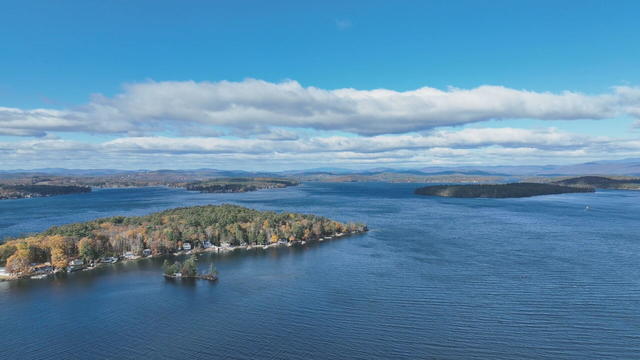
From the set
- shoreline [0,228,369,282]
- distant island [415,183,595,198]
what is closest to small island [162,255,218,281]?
shoreline [0,228,369,282]

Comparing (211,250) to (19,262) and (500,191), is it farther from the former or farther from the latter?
(500,191)

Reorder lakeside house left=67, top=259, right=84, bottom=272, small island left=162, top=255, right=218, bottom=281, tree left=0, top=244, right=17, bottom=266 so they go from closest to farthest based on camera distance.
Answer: small island left=162, top=255, right=218, bottom=281, tree left=0, top=244, right=17, bottom=266, lakeside house left=67, top=259, right=84, bottom=272

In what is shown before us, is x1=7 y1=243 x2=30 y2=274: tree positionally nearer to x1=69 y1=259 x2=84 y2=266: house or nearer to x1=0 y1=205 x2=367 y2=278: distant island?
x1=0 y1=205 x2=367 y2=278: distant island

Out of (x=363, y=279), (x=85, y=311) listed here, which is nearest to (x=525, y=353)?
(x=363, y=279)

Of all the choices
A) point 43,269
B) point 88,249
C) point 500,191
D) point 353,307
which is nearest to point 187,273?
point 88,249

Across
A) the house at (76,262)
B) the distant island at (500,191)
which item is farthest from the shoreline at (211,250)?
the distant island at (500,191)

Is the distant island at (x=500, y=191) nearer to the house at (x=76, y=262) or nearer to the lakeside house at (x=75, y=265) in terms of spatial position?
the house at (x=76, y=262)
